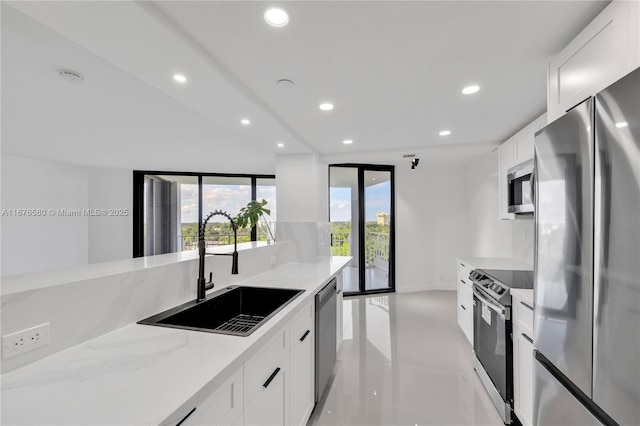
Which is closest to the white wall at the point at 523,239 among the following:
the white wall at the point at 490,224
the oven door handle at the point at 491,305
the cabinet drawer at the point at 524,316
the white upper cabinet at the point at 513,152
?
the white wall at the point at 490,224

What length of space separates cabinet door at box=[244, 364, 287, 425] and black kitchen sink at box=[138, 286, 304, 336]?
0.28 metres

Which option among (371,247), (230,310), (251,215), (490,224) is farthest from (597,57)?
(371,247)

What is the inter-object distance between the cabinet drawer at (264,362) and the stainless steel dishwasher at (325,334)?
577mm

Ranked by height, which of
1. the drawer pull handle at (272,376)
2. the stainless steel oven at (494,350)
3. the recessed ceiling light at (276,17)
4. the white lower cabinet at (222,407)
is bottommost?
the stainless steel oven at (494,350)

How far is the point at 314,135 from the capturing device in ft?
10.5

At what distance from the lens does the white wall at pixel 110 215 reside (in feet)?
19.2

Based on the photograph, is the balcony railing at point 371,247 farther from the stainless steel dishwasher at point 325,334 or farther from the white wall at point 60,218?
the white wall at point 60,218

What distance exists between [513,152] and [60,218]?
7549mm

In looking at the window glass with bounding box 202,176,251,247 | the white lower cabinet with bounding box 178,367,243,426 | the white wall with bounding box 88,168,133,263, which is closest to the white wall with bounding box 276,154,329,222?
the white lower cabinet with bounding box 178,367,243,426

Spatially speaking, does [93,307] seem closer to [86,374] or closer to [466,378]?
[86,374]

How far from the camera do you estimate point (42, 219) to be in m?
5.04

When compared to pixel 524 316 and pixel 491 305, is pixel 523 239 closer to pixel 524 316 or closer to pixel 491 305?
pixel 491 305

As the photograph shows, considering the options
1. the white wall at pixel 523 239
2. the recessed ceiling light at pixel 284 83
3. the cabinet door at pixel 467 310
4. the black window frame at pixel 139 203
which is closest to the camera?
the recessed ceiling light at pixel 284 83

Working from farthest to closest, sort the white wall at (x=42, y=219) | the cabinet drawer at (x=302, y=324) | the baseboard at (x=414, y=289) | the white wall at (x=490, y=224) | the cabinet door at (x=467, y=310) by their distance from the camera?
the baseboard at (x=414, y=289), the white wall at (x=42, y=219), the white wall at (x=490, y=224), the cabinet door at (x=467, y=310), the cabinet drawer at (x=302, y=324)
